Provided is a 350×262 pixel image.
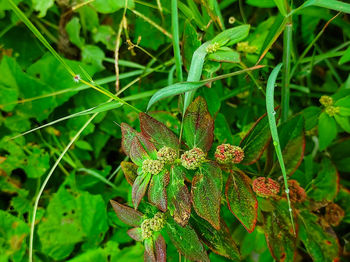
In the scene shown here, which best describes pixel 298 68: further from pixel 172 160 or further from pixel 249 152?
pixel 172 160

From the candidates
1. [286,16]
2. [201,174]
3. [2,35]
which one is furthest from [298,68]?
[2,35]

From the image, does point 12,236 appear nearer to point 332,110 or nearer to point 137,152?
point 137,152

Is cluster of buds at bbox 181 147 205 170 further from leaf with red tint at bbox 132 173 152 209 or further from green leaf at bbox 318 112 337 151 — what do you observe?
green leaf at bbox 318 112 337 151

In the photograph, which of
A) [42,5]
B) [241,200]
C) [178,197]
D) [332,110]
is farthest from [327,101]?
[42,5]

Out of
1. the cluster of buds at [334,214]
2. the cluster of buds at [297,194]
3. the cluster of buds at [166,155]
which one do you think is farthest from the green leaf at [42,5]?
the cluster of buds at [334,214]

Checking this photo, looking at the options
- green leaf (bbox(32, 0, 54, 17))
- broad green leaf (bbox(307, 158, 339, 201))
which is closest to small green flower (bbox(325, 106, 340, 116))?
broad green leaf (bbox(307, 158, 339, 201))

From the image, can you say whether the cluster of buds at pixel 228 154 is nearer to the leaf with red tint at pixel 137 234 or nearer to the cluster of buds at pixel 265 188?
the cluster of buds at pixel 265 188
